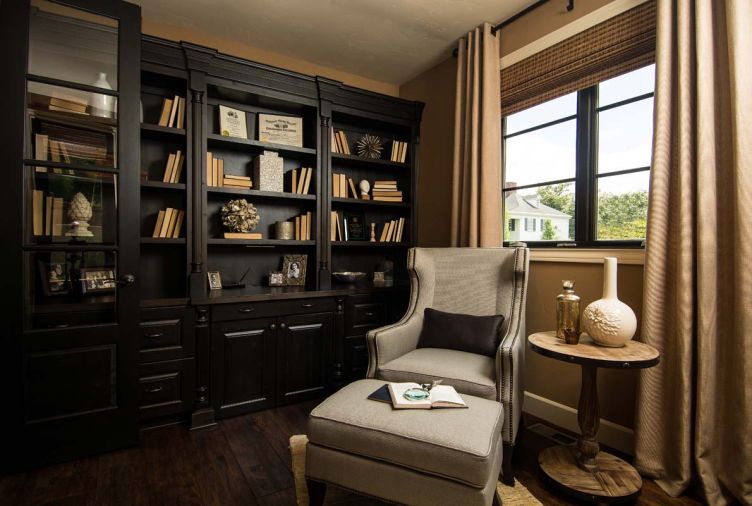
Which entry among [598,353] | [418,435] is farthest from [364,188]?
[418,435]

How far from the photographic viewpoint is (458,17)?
2768 mm

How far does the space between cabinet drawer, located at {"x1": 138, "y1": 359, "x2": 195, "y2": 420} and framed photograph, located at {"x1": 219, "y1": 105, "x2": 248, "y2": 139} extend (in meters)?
1.52

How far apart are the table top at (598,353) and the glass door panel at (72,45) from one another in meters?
2.43

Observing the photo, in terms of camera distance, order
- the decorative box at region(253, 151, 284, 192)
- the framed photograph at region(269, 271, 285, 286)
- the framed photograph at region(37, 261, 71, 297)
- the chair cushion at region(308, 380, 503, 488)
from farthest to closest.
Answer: the framed photograph at region(269, 271, 285, 286)
the decorative box at region(253, 151, 284, 192)
the framed photograph at region(37, 261, 71, 297)
the chair cushion at region(308, 380, 503, 488)

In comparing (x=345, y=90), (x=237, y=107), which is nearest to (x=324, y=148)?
(x=345, y=90)

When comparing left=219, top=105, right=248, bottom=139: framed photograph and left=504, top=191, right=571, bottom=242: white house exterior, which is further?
left=219, top=105, right=248, bottom=139: framed photograph

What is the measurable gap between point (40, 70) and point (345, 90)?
71.4 inches

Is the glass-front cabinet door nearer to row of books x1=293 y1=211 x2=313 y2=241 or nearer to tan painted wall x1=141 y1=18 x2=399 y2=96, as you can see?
tan painted wall x1=141 y1=18 x2=399 y2=96

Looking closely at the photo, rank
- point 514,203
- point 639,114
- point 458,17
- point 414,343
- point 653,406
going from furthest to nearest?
1. point 514,203
2. point 458,17
3. point 414,343
4. point 639,114
5. point 653,406

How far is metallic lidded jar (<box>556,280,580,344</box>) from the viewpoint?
1889 millimetres

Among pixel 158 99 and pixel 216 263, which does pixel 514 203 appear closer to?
pixel 216 263

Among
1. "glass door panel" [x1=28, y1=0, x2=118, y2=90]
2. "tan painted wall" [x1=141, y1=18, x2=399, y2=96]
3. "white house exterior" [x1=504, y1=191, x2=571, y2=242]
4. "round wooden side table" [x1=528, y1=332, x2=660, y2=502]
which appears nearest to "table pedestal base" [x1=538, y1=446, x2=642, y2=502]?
"round wooden side table" [x1=528, y1=332, x2=660, y2=502]

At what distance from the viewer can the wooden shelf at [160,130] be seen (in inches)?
97.3

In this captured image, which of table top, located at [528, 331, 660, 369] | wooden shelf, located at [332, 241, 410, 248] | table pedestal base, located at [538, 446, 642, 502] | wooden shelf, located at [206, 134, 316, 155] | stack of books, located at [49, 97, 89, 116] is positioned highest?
wooden shelf, located at [206, 134, 316, 155]
